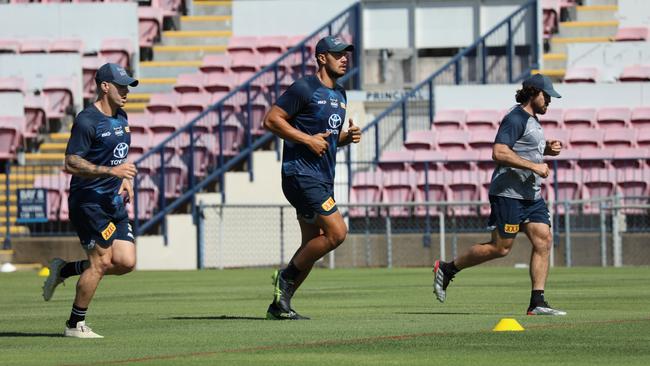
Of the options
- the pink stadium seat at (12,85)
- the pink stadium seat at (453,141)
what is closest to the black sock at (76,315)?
the pink stadium seat at (453,141)

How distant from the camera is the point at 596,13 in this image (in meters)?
36.0

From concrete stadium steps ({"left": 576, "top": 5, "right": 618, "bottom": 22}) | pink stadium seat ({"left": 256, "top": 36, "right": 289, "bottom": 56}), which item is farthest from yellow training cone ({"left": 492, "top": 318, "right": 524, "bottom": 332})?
concrete stadium steps ({"left": 576, "top": 5, "right": 618, "bottom": 22})

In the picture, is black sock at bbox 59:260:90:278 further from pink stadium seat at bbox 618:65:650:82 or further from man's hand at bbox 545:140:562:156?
pink stadium seat at bbox 618:65:650:82

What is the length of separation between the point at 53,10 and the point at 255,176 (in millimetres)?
8723

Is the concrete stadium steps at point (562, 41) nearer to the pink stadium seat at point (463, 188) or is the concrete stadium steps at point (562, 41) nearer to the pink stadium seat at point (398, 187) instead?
the pink stadium seat at point (463, 188)

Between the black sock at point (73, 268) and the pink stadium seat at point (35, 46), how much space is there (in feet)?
80.5

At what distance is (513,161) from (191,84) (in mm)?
21518

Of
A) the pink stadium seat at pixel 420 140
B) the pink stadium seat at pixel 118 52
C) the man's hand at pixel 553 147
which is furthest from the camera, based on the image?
the pink stadium seat at pixel 118 52

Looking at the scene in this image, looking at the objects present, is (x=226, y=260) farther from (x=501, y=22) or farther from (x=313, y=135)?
(x=313, y=135)

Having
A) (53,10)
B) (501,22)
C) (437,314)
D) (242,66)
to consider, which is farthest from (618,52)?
(437,314)

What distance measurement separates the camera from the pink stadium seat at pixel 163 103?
34.2 metres

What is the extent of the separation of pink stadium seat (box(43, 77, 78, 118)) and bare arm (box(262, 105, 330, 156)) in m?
22.2

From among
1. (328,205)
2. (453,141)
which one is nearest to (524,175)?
(328,205)

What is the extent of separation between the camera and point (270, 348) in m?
10.7
